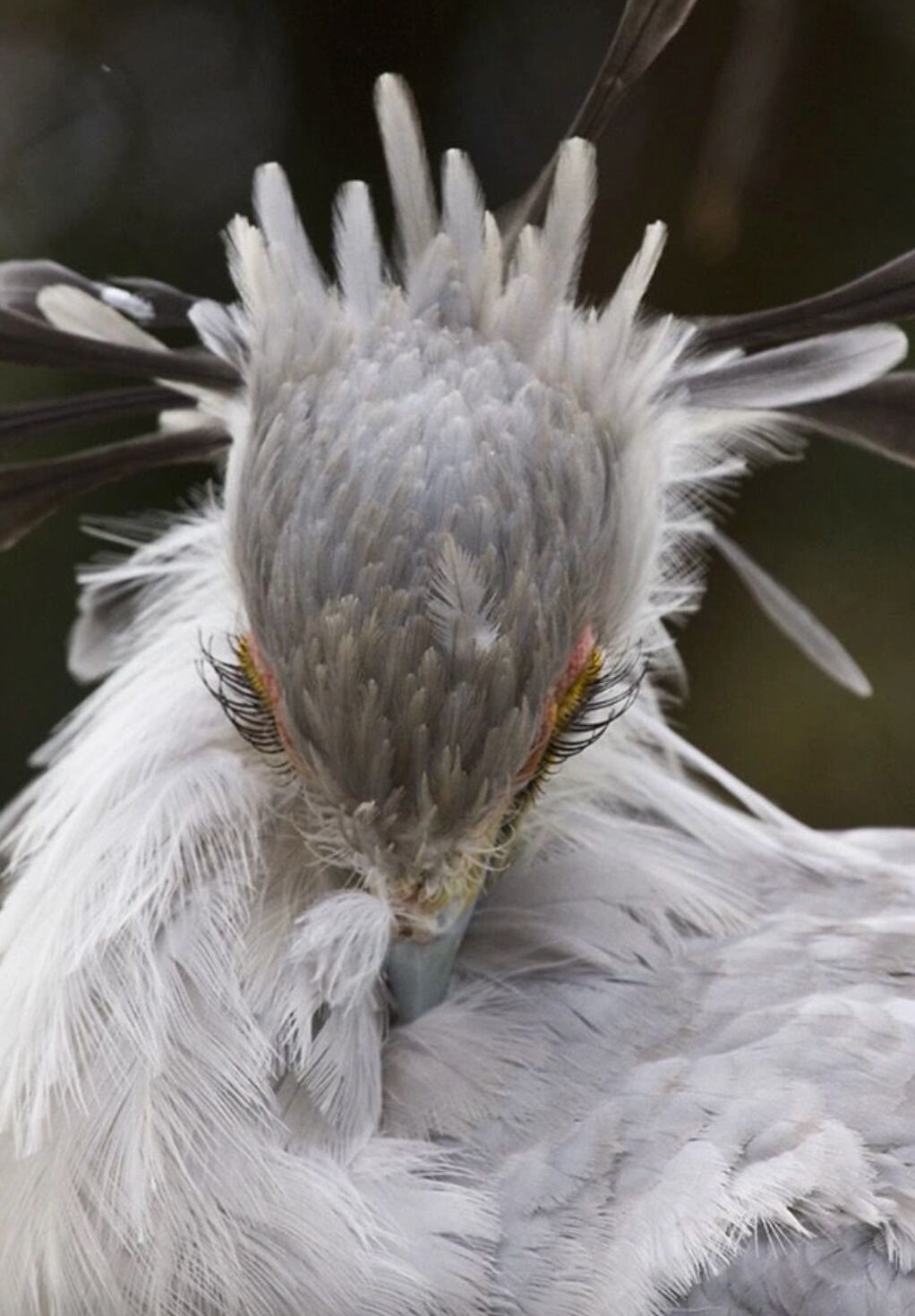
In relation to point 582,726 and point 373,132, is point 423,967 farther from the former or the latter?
point 373,132

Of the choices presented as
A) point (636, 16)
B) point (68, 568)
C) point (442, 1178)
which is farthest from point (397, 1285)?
point (68, 568)

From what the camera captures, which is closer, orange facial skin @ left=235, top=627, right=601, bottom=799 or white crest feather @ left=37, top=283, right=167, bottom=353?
orange facial skin @ left=235, top=627, right=601, bottom=799

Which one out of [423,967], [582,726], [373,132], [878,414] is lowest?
[423,967]

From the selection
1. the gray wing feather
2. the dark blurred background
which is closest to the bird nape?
the gray wing feather

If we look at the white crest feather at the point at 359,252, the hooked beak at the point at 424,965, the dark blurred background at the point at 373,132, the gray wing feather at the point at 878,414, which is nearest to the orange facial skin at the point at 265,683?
the hooked beak at the point at 424,965

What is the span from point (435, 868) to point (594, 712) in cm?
15

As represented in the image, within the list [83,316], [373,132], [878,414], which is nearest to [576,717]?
[878,414]

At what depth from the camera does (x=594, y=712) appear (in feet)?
3.40

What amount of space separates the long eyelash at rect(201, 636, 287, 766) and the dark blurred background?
0.84 m

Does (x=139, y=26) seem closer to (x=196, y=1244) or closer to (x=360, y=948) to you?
(x=360, y=948)

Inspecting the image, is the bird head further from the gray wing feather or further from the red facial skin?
the gray wing feather

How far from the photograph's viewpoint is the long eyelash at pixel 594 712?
1009 millimetres

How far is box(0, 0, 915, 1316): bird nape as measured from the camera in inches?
36.0

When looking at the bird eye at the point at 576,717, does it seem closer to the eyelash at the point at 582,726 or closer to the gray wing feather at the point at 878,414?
the eyelash at the point at 582,726
